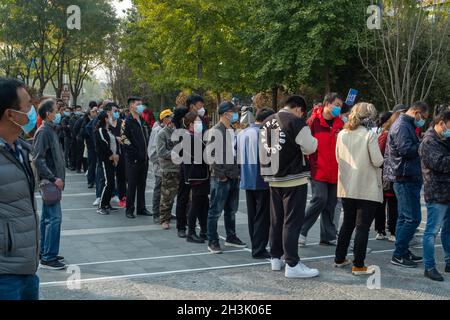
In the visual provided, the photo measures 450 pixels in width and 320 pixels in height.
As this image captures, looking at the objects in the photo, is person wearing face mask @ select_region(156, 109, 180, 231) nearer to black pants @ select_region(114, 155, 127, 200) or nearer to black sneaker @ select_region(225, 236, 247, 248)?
black sneaker @ select_region(225, 236, 247, 248)

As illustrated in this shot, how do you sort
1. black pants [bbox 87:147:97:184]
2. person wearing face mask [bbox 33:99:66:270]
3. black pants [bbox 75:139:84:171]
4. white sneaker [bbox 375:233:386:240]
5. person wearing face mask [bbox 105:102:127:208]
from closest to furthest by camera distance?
person wearing face mask [bbox 33:99:66:270], white sneaker [bbox 375:233:386:240], person wearing face mask [bbox 105:102:127:208], black pants [bbox 87:147:97:184], black pants [bbox 75:139:84:171]

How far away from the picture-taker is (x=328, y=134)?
729 cm

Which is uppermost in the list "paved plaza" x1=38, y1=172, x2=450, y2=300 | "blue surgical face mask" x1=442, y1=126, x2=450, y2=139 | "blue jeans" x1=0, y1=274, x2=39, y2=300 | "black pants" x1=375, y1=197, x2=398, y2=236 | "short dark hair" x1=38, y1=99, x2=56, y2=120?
"short dark hair" x1=38, y1=99, x2=56, y2=120

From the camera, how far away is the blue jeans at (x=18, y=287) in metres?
3.25

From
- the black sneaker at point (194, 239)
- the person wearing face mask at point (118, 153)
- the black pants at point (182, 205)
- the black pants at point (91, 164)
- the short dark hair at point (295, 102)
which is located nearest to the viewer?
the short dark hair at point (295, 102)

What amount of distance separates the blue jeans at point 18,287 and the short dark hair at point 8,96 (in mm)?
998

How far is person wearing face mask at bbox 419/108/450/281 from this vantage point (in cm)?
596

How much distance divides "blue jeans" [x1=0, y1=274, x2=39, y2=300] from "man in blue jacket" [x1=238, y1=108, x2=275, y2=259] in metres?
3.81

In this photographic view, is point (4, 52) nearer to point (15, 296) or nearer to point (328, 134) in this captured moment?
point (328, 134)

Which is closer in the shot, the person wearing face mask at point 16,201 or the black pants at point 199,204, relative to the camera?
the person wearing face mask at point 16,201

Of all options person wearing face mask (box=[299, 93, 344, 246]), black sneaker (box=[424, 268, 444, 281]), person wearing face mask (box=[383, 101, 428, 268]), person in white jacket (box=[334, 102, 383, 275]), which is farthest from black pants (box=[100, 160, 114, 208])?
black sneaker (box=[424, 268, 444, 281])

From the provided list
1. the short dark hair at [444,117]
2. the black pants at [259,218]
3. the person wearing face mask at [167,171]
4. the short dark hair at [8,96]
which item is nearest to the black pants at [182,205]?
the person wearing face mask at [167,171]

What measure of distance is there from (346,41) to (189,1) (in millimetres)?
7708

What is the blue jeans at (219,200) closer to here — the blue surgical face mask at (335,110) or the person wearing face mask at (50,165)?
the blue surgical face mask at (335,110)
